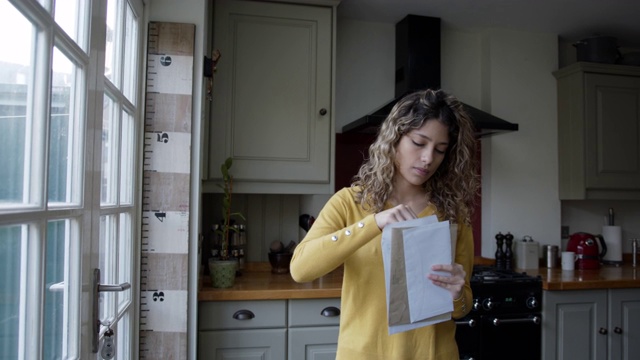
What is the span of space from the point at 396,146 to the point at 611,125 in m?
2.31

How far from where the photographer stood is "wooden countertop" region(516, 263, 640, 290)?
235cm

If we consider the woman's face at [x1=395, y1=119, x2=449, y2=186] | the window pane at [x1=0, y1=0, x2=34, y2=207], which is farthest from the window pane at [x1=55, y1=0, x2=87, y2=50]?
the woman's face at [x1=395, y1=119, x2=449, y2=186]

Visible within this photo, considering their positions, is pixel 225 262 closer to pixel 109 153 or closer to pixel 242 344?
pixel 242 344

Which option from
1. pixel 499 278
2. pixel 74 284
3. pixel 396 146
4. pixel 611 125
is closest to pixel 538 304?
pixel 499 278

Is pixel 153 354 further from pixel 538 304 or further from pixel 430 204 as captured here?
pixel 538 304

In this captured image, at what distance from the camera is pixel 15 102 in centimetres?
66

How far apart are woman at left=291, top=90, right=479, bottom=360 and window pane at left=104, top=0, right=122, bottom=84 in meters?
0.67

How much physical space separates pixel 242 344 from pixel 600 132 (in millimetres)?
2385

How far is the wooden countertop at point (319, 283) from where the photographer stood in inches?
79.0

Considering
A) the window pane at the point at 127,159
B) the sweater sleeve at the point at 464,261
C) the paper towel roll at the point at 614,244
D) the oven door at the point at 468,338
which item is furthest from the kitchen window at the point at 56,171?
the paper towel roll at the point at 614,244

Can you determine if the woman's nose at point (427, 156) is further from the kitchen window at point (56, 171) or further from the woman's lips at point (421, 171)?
the kitchen window at point (56, 171)

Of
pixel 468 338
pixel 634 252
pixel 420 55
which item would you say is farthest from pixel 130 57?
pixel 634 252

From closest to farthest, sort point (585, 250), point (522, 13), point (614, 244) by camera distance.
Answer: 1. point (522, 13)
2. point (585, 250)
3. point (614, 244)

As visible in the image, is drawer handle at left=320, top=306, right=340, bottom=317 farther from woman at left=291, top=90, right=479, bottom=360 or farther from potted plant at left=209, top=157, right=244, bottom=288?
woman at left=291, top=90, right=479, bottom=360
